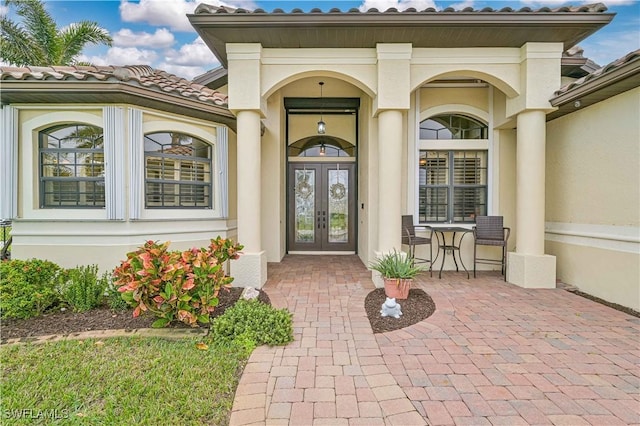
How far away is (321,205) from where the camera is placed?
8.62 meters

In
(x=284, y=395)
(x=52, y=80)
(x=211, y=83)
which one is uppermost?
(x=211, y=83)

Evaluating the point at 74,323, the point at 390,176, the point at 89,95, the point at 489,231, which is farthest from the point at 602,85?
the point at 74,323

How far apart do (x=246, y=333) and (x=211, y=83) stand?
6.50 meters

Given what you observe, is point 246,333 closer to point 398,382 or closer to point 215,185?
point 398,382

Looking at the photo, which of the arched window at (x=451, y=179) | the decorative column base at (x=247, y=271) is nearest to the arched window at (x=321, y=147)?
the arched window at (x=451, y=179)

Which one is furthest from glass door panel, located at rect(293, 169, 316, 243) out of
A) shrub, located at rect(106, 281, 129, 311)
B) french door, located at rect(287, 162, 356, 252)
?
shrub, located at rect(106, 281, 129, 311)

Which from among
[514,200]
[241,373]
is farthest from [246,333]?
[514,200]

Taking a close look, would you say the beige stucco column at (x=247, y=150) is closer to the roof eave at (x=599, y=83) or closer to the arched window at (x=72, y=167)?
the arched window at (x=72, y=167)

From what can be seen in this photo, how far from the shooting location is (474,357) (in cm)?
306

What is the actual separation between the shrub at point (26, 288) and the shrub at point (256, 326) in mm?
2477

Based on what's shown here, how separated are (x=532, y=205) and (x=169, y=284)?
597 cm

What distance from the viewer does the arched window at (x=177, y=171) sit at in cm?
548

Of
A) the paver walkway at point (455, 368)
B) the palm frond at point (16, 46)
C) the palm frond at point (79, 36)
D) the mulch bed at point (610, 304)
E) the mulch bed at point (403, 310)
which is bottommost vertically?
the paver walkway at point (455, 368)

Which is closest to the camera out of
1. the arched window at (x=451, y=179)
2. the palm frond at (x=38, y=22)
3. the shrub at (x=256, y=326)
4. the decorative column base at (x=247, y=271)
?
the shrub at (x=256, y=326)
